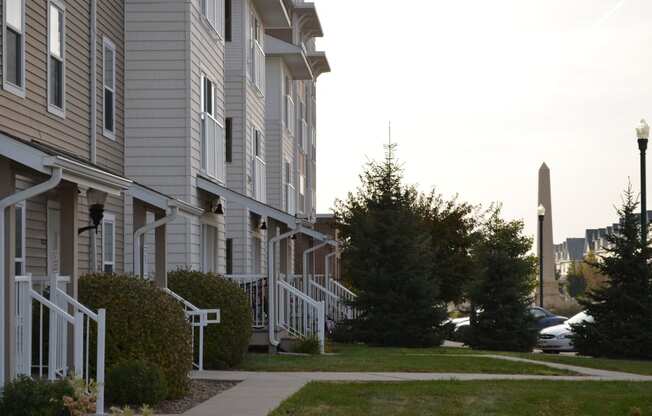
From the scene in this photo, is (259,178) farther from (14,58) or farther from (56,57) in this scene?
(14,58)

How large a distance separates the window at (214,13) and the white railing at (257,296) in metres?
5.18

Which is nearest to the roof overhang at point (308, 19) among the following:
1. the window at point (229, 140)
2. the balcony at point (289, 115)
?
the balcony at point (289, 115)

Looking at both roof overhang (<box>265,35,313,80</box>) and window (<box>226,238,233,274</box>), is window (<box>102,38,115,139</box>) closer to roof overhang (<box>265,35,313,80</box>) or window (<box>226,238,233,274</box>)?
window (<box>226,238,233,274</box>)

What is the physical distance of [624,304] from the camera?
25.9m

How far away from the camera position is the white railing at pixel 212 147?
2286 centimetres

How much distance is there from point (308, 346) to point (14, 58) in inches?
385

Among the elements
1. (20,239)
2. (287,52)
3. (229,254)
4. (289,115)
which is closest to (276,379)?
(20,239)

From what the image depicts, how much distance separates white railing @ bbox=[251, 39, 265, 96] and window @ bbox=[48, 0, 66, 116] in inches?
487

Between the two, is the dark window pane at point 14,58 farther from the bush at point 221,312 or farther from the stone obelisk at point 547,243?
the stone obelisk at point 547,243

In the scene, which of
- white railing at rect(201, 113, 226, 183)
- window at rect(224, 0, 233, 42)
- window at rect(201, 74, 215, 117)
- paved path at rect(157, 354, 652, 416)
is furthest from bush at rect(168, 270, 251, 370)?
window at rect(224, 0, 233, 42)

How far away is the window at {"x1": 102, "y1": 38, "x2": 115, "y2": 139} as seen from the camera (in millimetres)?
20141

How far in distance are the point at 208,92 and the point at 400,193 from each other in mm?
8020

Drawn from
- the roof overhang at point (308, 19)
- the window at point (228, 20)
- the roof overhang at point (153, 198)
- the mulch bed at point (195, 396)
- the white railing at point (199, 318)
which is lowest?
the mulch bed at point (195, 396)

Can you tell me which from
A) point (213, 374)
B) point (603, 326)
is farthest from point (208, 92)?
point (603, 326)
